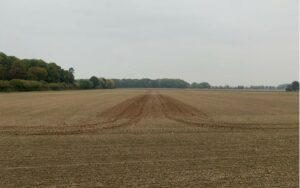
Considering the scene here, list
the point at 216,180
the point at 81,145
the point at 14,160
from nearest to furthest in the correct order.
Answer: the point at 216,180 < the point at 14,160 < the point at 81,145

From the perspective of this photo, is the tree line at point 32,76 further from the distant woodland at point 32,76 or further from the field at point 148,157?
the field at point 148,157

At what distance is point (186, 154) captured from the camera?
988cm

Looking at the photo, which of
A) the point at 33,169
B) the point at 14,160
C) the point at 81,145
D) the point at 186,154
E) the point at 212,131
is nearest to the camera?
the point at 33,169

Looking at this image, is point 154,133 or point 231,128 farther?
point 231,128

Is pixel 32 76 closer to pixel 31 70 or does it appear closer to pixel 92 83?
pixel 31 70

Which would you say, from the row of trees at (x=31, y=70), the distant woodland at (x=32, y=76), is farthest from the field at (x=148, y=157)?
the row of trees at (x=31, y=70)

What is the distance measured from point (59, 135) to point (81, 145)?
2.61m

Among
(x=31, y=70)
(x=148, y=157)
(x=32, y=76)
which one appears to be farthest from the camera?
(x=31, y=70)

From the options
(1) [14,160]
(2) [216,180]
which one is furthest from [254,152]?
(1) [14,160]

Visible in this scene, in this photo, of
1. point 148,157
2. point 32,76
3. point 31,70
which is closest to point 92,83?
point 31,70

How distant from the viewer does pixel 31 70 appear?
116562mm

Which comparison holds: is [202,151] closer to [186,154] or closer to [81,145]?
[186,154]

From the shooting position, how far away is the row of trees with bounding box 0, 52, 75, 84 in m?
108

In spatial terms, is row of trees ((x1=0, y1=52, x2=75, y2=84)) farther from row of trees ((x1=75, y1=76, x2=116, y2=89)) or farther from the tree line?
row of trees ((x1=75, y1=76, x2=116, y2=89))
